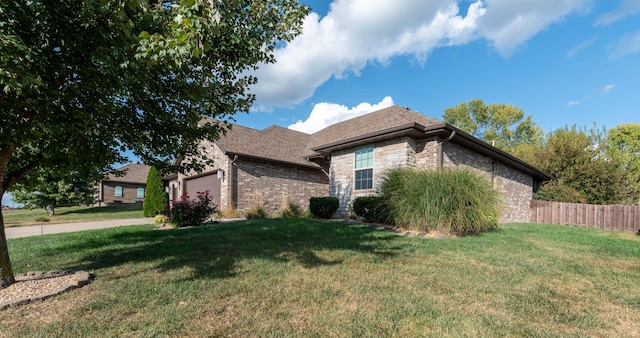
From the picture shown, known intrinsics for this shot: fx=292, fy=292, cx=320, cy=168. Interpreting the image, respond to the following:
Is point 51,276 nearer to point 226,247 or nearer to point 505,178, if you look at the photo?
point 226,247

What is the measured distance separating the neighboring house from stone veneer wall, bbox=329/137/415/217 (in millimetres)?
26162

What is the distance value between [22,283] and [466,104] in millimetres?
38725

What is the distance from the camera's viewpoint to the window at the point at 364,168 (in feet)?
37.5

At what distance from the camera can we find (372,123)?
13367 mm

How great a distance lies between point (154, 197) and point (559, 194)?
2242 centimetres

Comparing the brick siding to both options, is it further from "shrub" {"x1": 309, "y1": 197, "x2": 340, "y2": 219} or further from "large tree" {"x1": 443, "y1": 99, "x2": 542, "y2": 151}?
"large tree" {"x1": 443, "y1": 99, "x2": 542, "y2": 151}

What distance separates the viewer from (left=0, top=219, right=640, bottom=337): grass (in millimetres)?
2488

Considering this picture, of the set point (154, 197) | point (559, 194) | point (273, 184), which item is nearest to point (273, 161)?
point (273, 184)

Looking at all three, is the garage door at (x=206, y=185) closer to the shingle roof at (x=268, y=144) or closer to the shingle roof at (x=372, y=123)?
the shingle roof at (x=268, y=144)

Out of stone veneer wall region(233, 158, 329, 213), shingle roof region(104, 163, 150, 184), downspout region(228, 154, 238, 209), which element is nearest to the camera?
downspout region(228, 154, 238, 209)

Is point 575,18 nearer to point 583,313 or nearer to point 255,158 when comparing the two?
point 583,313

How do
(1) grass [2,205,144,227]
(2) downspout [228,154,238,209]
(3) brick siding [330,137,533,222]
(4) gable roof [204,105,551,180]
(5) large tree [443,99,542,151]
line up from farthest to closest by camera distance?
(5) large tree [443,99,542,151] → (1) grass [2,205,144,227] → (2) downspout [228,154,238,209] → (3) brick siding [330,137,533,222] → (4) gable roof [204,105,551,180]

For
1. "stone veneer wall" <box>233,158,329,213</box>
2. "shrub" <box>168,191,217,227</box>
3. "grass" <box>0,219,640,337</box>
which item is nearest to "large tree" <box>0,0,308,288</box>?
"grass" <box>0,219,640,337</box>

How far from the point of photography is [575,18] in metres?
9.61
